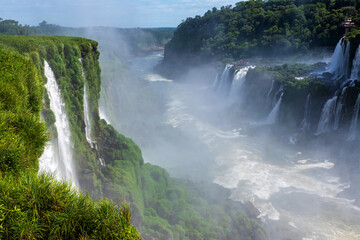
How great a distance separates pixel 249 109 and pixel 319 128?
536 inches

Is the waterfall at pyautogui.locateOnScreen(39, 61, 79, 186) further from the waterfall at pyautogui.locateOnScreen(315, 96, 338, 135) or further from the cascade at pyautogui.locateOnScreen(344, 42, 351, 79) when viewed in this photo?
the cascade at pyautogui.locateOnScreen(344, 42, 351, 79)

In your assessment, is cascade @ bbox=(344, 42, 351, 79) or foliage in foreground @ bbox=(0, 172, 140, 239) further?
cascade @ bbox=(344, 42, 351, 79)

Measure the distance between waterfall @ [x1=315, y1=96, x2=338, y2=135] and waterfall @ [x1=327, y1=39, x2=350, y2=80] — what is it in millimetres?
5788

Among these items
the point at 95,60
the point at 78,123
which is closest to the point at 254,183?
the point at 78,123

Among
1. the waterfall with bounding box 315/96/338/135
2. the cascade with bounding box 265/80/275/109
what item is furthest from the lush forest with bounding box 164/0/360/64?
the waterfall with bounding box 315/96/338/135

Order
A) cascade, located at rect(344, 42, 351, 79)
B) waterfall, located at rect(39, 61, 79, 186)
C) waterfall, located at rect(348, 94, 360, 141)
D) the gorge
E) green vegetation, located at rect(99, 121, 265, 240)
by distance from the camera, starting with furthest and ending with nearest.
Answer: cascade, located at rect(344, 42, 351, 79) < waterfall, located at rect(348, 94, 360, 141) < green vegetation, located at rect(99, 121, 265, 240) < waterfall, located at rect(39, 61, 79, 186) < the gorge

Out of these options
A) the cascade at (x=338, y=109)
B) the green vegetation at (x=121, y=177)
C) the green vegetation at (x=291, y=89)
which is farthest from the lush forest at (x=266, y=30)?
the green vegetation at (x=121, y=177)

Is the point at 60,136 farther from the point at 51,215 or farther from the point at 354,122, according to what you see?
the point at 354,122

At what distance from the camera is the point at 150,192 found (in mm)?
21469

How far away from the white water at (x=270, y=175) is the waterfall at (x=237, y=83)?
24.9 ft

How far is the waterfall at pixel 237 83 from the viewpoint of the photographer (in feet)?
156

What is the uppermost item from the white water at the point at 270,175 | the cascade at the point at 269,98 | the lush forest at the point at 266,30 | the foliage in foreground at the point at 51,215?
the lush forest at the point at 266,30

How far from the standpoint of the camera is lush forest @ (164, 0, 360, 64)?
5784cm

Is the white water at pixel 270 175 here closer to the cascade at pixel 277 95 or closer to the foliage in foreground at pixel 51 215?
the cascade at pixel 277 95
